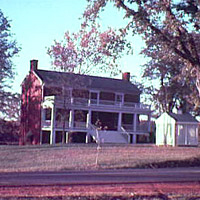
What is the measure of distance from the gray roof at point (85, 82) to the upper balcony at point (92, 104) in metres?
1.51

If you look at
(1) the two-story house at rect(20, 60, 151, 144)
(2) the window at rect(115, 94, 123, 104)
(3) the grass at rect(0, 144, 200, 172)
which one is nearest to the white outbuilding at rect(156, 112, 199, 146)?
(1) the two-story house at rect(20, 60, 151, 144)

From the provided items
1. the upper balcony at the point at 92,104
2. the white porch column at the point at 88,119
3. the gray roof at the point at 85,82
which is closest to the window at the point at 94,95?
the gray roof at the point at 85,82

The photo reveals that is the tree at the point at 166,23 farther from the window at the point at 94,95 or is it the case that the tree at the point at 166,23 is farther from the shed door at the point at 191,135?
the window at the point at 94,95

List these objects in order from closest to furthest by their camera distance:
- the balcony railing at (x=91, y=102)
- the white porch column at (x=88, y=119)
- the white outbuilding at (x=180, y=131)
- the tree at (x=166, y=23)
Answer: the tree at (x=166, y=23) → the white outbuilding at (x=180, y=131) → the balcony railing at (x=91, y=102) → the white porch column at (x=88, y=119)

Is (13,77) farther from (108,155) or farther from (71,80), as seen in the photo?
(108,155)

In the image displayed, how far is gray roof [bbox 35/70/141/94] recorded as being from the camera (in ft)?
132

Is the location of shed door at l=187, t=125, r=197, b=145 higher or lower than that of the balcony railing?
lower

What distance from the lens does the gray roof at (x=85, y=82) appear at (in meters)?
40.3

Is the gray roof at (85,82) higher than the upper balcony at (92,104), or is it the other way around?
the gray roof at (85,82)

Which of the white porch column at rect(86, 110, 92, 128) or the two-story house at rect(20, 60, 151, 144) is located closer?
the two-story house at rect(20, 60, 151, 144)

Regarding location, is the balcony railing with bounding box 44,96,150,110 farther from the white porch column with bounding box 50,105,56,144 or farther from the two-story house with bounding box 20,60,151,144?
the white porch column with bounding box 50,105,56,144

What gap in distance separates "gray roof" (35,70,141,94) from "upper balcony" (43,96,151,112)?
4.95ft

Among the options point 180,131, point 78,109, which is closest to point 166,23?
point 180,131

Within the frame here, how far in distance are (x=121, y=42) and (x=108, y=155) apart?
320 inches
